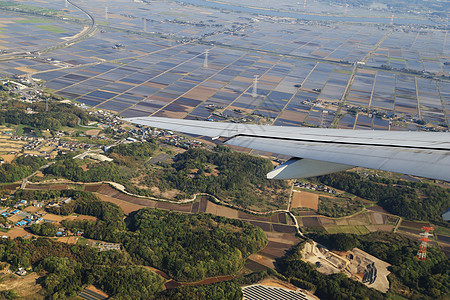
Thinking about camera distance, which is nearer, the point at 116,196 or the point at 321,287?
the point at 321,287

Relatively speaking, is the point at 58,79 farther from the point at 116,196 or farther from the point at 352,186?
the point at 352,186

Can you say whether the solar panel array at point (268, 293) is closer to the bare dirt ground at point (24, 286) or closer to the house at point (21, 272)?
the bare dirt ground at point (24, 286)

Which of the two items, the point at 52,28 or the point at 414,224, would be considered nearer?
the point at 414,224

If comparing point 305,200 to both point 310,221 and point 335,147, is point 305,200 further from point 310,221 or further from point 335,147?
point 335,147

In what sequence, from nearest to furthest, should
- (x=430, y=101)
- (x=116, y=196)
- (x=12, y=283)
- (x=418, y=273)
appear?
(x=12, y=283)
(x=418, y=273)
(x=116, y=196)
(x=430, y=101)

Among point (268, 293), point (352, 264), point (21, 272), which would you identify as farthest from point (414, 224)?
point (21, 272)

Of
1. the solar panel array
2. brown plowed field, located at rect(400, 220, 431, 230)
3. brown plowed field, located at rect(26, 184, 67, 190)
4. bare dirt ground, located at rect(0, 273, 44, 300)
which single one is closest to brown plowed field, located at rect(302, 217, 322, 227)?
brown plowed field, located at rect(400, 220, 431, 230)

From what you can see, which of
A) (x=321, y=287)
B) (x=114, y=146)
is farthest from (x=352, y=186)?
(x=114, y=146)
